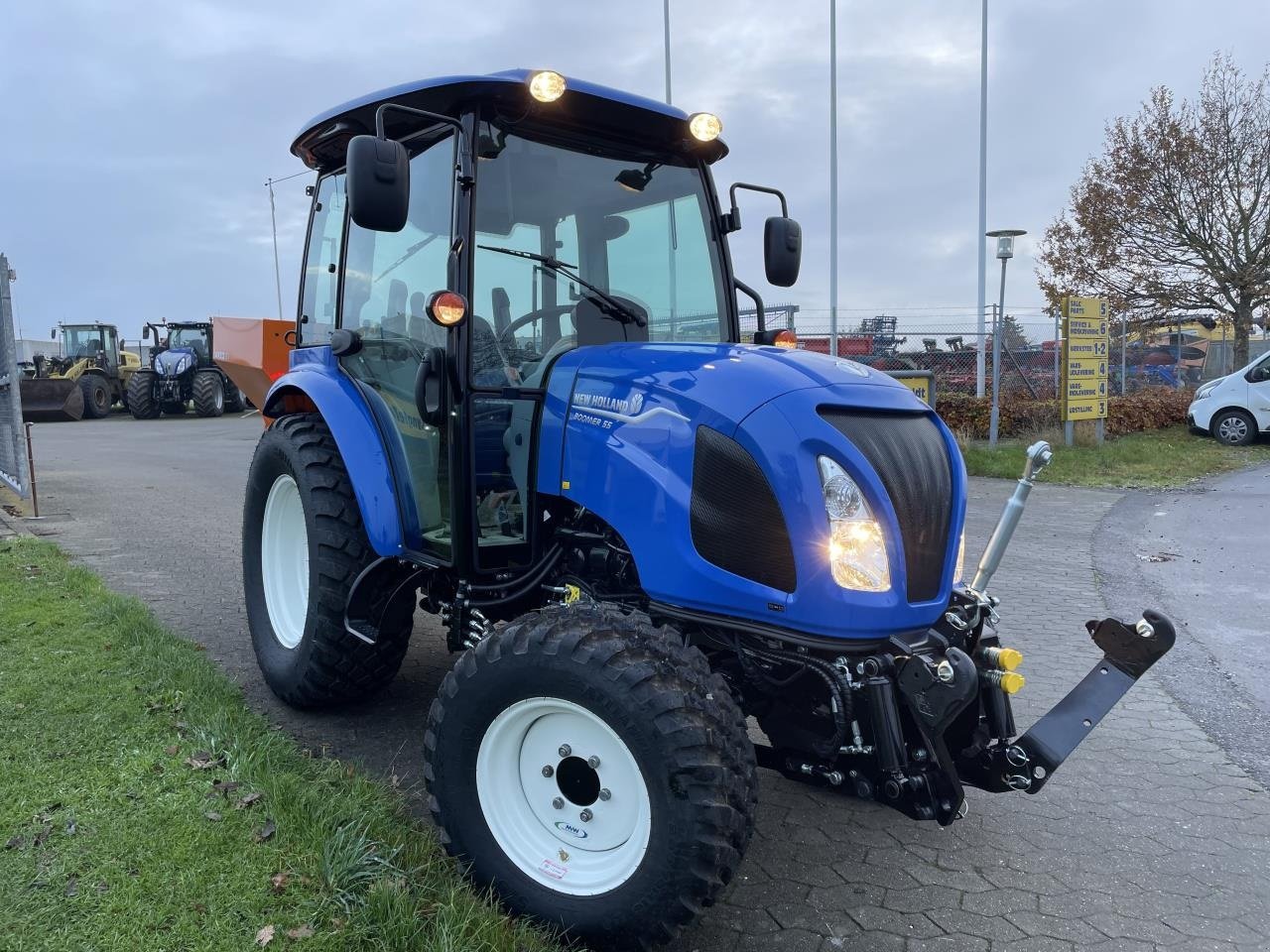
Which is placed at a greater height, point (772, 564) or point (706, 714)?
point (772, 564)

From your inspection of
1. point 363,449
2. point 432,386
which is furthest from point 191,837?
point 432,386

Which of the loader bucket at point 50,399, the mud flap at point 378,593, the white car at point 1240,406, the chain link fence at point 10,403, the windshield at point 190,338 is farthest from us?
the windshield at point 190,338

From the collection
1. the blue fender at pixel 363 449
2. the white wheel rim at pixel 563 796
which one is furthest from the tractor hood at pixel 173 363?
the white wheel rim at pixel 563 796

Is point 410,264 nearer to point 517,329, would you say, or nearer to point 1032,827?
point 517,329

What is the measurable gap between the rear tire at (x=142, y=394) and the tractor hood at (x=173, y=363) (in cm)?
30

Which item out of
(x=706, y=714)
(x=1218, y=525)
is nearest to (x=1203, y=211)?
(x=1218, y=525)

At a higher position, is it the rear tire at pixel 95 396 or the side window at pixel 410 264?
the side window at pixel 410 264

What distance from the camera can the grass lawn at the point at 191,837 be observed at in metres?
2.36

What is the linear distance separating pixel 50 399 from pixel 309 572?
76.6ft

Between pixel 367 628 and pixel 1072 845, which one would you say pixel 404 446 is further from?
pixel 1072 845

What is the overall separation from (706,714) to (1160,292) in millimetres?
20367

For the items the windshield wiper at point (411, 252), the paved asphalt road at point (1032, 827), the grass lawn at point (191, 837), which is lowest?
the paved asphalt road at point (1032, 827)

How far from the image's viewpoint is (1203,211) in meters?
18.4

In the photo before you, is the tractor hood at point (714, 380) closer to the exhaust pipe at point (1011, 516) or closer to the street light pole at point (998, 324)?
the exhaust pipe at point (1011, 516)
